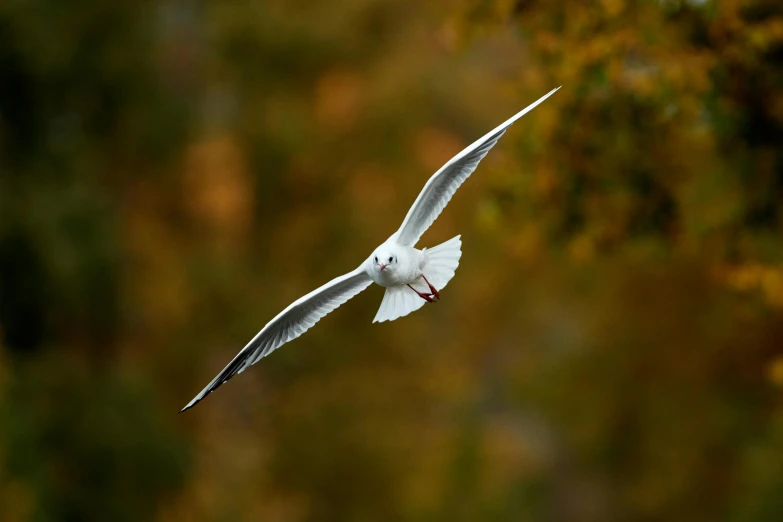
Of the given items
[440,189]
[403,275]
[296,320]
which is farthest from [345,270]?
[403,275]

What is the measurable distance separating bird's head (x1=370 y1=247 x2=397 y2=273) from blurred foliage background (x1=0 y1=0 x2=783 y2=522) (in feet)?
11.1

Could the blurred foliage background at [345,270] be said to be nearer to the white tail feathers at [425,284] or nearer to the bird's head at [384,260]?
the white tail feathers at [425,284]

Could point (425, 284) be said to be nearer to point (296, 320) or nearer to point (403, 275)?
point (403, 275)

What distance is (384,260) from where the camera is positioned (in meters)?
5.04

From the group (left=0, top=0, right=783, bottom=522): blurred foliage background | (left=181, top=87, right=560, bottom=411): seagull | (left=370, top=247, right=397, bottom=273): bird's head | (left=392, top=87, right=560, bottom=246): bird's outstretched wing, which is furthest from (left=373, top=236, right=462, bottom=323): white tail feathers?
(left=0, top=0, right=783, bottom=522): blurred foliage background

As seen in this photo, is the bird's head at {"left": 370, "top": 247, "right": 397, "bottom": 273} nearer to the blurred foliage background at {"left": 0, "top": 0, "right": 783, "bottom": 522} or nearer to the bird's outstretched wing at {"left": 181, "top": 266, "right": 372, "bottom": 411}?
the bird's outstretched wing at {"left": 181, "top": 266, "right": 372, "bottom": 411}

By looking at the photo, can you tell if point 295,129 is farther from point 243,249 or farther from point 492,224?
point 492,224

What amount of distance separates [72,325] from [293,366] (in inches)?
124

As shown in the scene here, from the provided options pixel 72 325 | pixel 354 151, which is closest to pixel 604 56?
pixel 72 325

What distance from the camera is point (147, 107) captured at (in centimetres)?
1850

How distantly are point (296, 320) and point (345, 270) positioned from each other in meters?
12.3

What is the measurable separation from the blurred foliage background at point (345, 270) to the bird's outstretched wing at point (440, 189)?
266cm

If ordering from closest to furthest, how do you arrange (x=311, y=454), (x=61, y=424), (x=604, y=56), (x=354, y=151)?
1. (x=604, y=56)
2. (x=61, y=424)
3. (x=311, y=454)
4. (x=354, y=151)

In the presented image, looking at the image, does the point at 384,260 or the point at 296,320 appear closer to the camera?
the point at 384,260
